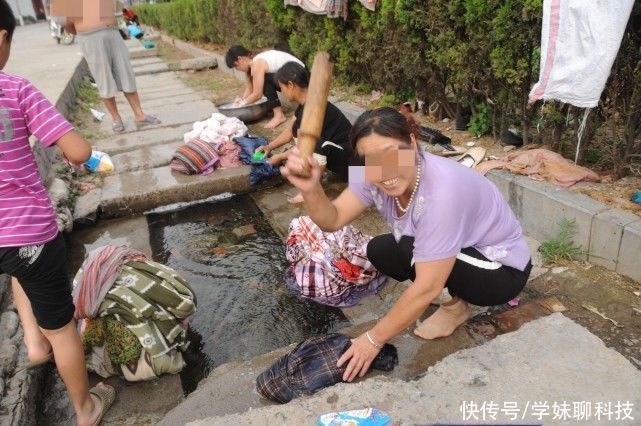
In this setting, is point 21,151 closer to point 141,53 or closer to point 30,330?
point 30,330

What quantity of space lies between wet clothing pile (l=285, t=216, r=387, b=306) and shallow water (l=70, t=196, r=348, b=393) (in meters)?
0.11

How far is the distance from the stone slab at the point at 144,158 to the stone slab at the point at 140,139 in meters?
0.17

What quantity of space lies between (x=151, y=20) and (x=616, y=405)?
28.1 metres

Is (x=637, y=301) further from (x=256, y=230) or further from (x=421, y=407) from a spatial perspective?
(x=256, y=230)

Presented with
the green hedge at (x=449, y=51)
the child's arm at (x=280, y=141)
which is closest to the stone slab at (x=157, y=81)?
the green hedge at (x=449, y=51)

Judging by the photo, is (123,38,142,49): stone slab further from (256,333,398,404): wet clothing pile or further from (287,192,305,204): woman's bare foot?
(256,333,398,404): wet clothing pile

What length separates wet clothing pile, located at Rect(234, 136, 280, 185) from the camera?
4.97m

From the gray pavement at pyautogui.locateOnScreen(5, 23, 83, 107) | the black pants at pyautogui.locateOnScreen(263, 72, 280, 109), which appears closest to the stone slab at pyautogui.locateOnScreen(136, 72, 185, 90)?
the gray pavement at pyautogui.locateOnScreen(5, 23, 83, 107)

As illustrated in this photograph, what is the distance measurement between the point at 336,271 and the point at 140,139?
4.38 m

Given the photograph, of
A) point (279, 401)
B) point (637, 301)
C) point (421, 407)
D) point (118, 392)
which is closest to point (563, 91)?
point (637, 301)

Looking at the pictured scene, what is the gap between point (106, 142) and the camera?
631 cm

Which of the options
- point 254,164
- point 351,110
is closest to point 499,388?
point 254,164

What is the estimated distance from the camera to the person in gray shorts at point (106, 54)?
589 cm

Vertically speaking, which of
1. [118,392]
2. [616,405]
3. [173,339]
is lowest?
[118,392]
